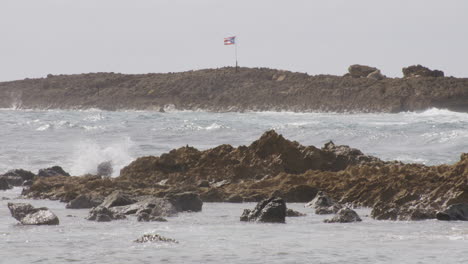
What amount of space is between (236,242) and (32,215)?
3460 millimetres

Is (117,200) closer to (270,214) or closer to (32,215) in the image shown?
(32,215)

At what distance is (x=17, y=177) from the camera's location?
20.3 metres

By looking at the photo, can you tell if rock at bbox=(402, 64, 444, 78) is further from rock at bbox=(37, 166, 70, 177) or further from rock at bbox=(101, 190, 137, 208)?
rock at bbox=(101, 190, 137, 208)

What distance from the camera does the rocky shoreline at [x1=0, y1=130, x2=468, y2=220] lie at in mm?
13656

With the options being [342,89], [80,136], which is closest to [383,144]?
[80,136]

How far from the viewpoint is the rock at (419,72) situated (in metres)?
106

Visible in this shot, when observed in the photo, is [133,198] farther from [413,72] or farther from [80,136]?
[413,72]

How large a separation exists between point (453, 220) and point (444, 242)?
226cm

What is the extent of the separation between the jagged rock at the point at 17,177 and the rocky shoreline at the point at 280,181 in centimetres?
3

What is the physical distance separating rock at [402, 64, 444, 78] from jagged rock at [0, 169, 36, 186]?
8999 centimetres

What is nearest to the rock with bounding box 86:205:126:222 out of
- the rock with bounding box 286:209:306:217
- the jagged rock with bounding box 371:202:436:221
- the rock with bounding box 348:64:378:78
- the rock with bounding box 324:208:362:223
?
the rock with bounding box 286:209:306:217

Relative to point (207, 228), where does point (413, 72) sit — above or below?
above

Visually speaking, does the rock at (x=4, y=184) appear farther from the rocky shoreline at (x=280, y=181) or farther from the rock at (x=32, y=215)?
the rock at (x=32, y=215)

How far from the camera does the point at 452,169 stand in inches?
600
